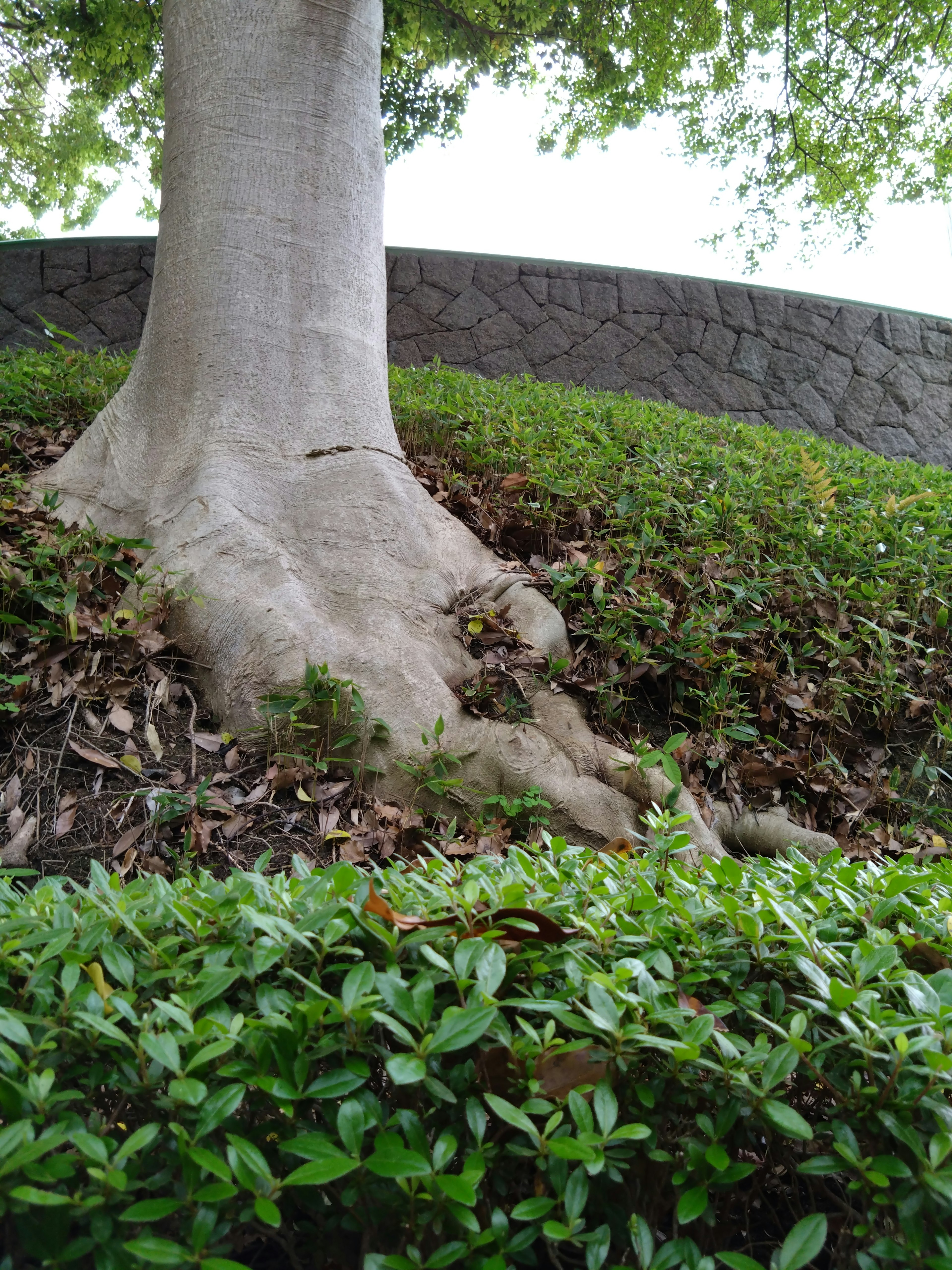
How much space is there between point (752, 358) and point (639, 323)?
136 centimetres

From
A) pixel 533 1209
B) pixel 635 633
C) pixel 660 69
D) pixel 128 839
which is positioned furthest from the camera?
pixel 660 69

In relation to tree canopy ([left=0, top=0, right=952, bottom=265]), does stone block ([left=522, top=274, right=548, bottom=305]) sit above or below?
below

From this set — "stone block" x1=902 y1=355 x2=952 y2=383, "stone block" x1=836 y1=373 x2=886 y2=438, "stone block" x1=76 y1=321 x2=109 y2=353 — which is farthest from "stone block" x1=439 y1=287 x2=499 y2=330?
"stone block" x1=902 y1=355 x2=952 y2=383

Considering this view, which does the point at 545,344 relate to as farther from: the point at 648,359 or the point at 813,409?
the point at 813,409

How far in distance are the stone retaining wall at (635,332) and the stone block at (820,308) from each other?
18 millimetres

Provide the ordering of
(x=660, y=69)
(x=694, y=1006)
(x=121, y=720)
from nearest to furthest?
(x=694, y=1006) → (x=121, y=720) → (x=660, y=69)

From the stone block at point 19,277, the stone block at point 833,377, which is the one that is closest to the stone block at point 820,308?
the stone block at point 833,377

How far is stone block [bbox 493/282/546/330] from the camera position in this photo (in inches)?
361

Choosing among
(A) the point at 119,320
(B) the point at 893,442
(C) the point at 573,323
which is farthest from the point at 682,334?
(A) the point at 119,320

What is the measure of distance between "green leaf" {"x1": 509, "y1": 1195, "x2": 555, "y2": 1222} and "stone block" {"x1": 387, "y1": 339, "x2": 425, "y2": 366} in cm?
850

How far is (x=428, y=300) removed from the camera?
8992 mm

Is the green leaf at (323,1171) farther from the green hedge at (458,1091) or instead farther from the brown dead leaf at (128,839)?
the brown dead leaf at (128,839)

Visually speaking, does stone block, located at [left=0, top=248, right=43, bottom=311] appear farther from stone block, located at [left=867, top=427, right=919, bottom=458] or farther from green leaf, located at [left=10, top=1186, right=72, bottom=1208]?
green leaf, located at [left=10, top=1186, right=72, bottom=1208]

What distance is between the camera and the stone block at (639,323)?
9.33 m
